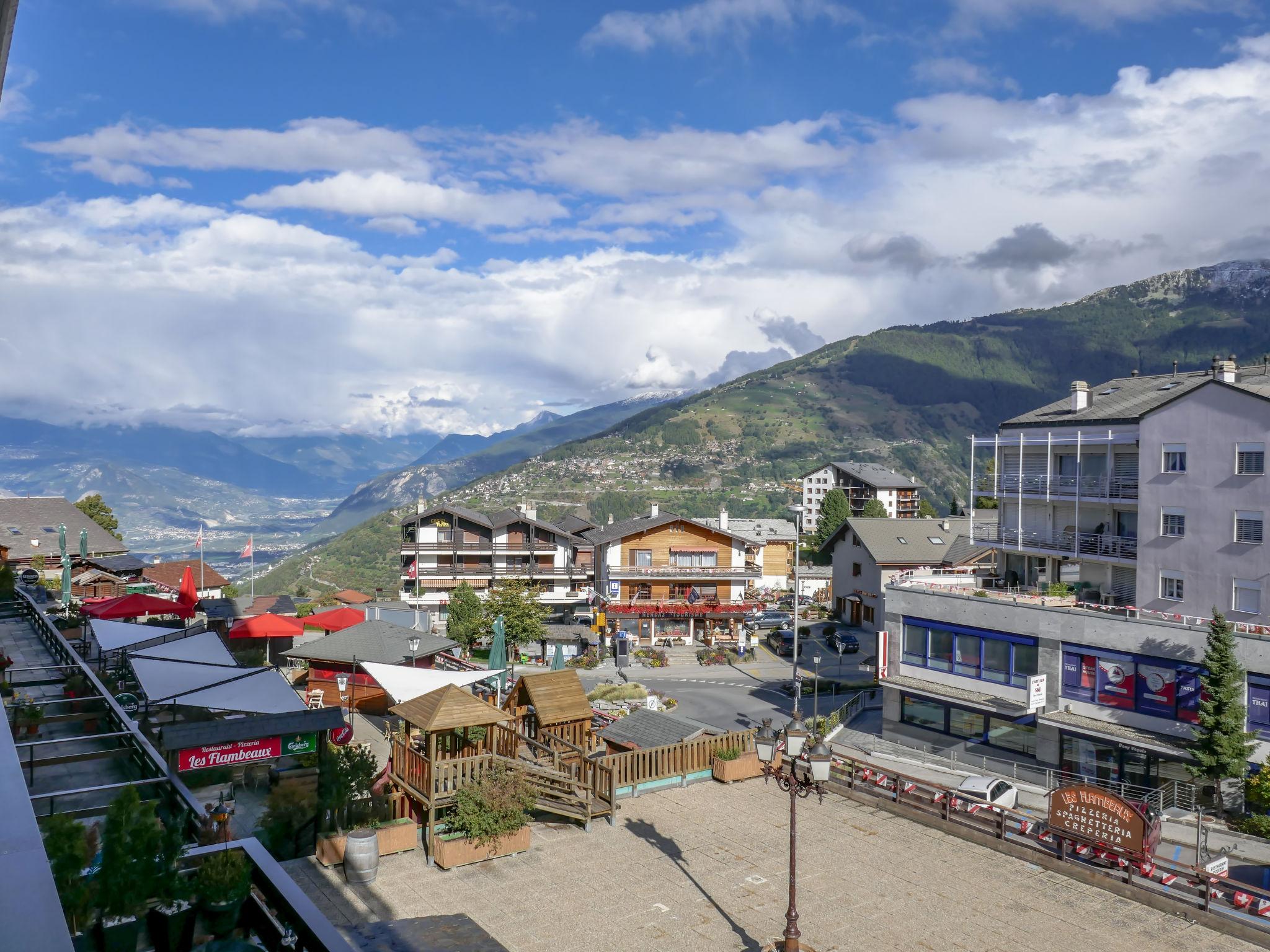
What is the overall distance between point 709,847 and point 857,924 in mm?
3693

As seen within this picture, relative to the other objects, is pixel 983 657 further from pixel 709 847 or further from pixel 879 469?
pixel 879 469

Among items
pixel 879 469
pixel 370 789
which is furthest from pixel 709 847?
pixel 879 469

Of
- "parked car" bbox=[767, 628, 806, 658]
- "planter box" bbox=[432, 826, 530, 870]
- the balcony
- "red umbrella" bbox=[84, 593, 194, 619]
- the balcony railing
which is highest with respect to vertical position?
the balcony railing

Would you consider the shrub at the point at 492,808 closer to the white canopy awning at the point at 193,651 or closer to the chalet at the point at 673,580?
the white canopy awning at the point at 193,651

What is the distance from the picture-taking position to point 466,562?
6794cm

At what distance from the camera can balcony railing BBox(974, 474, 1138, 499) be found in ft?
108

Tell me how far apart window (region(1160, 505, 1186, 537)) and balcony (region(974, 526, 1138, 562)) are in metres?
1.25

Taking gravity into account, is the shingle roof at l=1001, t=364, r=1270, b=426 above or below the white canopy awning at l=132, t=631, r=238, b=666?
above

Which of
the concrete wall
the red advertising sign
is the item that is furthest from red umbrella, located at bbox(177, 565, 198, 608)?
the concrete wall

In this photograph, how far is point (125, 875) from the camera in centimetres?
491

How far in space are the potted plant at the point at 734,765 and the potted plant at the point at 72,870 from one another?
17.0 meters

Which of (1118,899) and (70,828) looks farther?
(1118,899)

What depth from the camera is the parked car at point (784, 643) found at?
53188mm

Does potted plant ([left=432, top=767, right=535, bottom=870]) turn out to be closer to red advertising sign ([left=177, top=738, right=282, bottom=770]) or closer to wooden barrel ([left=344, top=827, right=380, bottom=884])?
wooden barrel ([left=344, top=827, right=380, bottom=884])
